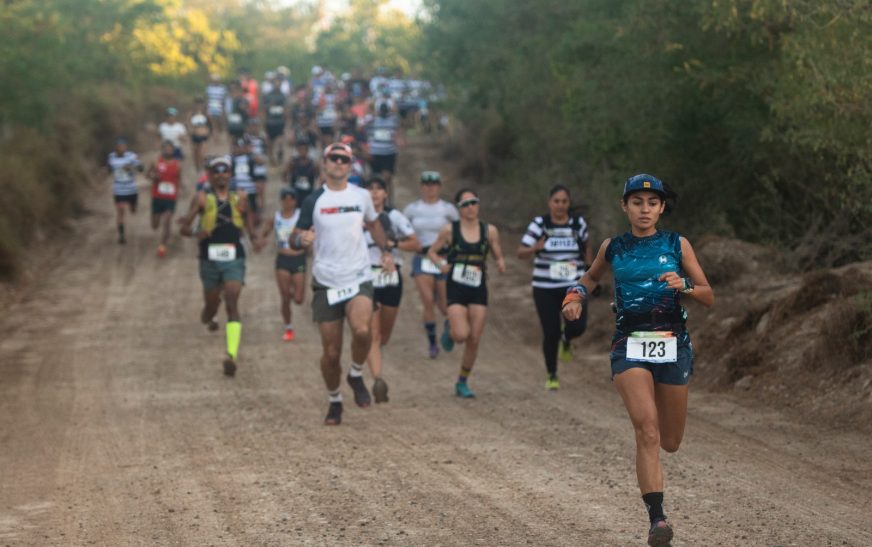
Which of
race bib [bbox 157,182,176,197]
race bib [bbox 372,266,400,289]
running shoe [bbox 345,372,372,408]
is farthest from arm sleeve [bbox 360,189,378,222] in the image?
race bib [bbox 157,182,176,197]

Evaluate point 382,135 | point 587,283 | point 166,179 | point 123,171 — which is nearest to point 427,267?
point 587,283

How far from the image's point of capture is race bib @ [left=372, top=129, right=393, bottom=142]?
26.2 m

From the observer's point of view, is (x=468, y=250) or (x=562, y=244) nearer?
(x=468, y=250)

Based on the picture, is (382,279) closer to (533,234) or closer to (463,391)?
(463,391)

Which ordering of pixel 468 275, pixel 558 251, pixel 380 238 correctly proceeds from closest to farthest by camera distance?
1. pixel 380 238
2. pixel 468 275
3. pixel 558 251

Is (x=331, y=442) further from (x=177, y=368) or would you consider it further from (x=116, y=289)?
(x=116, y=289)

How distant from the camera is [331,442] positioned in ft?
34.5

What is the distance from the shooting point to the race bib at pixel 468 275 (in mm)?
12492

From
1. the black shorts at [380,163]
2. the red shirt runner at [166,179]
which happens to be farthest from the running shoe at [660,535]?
the black shorts at [380,163]

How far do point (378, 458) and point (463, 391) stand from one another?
3202 millimetres

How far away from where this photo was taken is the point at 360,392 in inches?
450

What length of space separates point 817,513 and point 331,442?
4131 millimetres

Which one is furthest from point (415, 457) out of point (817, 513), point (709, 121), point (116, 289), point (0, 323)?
point (116, 289)

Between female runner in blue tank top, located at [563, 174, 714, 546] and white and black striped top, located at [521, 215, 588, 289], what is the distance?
18.2 feet
